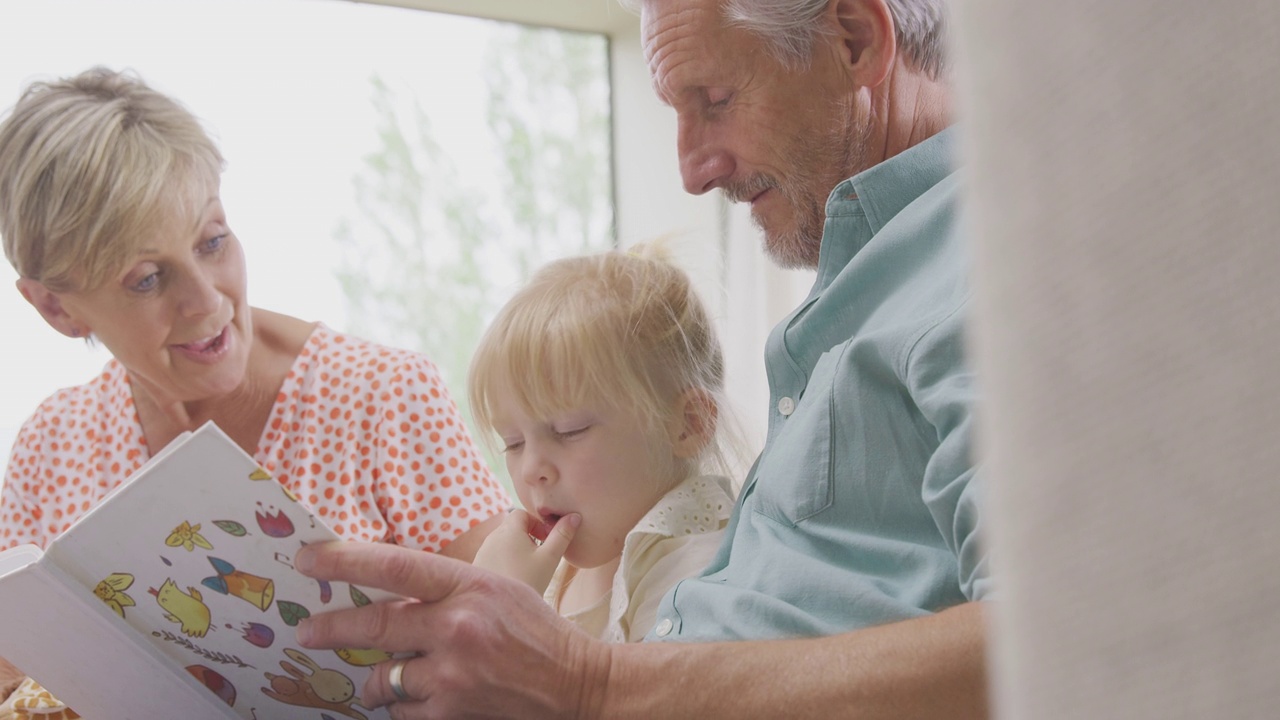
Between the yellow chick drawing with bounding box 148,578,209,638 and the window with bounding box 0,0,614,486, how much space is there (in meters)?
1.78

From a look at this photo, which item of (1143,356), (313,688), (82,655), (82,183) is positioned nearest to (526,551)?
(313,688)

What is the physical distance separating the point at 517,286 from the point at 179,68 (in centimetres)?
157

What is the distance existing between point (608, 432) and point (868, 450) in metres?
0.44

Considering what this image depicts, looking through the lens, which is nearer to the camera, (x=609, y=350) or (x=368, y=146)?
(x=609, y=350)

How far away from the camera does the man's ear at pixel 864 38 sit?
1254 millimetres

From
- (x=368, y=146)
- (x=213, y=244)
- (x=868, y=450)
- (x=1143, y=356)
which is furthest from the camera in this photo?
(x=368, y=146)

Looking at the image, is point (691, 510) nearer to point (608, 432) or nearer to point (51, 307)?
point (608, 432)

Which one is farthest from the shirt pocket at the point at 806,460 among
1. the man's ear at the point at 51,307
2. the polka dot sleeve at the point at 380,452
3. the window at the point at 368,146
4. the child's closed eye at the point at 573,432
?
the window at the point at 368,146

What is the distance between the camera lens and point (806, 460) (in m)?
1.01

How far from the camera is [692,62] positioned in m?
1.34

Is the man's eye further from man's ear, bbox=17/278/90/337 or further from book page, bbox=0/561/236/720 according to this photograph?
man's ear, bbox=17/278/90/337

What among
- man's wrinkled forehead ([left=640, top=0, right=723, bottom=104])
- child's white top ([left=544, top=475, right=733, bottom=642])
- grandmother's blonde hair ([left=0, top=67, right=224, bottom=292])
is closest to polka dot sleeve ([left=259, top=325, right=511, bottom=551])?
grandmother's blonde hair ([left=0, top=67, right=224, bottom=292])

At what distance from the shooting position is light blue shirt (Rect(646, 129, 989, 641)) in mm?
881

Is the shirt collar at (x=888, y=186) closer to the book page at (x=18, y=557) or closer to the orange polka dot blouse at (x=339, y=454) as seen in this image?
the book page at (x=18, y=557)
